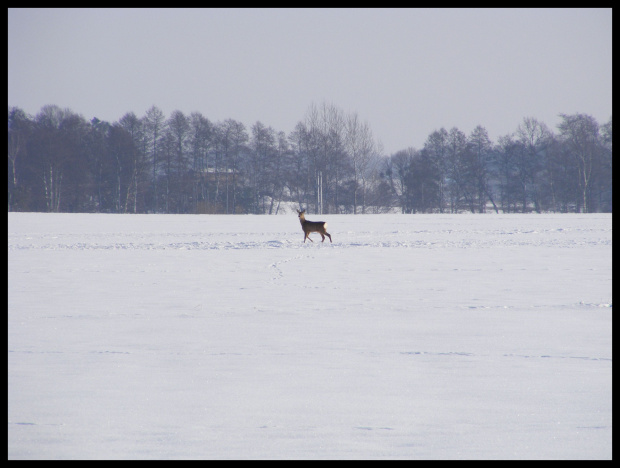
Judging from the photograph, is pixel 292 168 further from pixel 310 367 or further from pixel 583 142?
pixel 310 367

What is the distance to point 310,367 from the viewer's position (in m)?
4.12

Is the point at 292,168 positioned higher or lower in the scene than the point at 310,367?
higher

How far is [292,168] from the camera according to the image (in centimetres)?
5338

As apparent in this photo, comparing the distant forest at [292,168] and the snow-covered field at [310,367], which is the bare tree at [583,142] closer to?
the distant forest at [292,168]

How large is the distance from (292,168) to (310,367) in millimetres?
49695

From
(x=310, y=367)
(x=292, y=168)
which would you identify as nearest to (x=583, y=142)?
(x=292, y=168)

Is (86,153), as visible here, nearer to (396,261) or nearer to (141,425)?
(396,261)

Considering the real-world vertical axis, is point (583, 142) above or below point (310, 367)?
above

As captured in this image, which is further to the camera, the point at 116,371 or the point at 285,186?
the point at 285,186

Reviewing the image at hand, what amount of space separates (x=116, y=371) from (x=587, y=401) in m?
2.80

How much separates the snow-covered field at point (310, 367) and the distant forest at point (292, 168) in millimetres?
40203

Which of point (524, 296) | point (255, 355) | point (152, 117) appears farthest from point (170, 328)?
point (152, 117)

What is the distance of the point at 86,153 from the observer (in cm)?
4950

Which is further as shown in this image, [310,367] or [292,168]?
[292,168]
